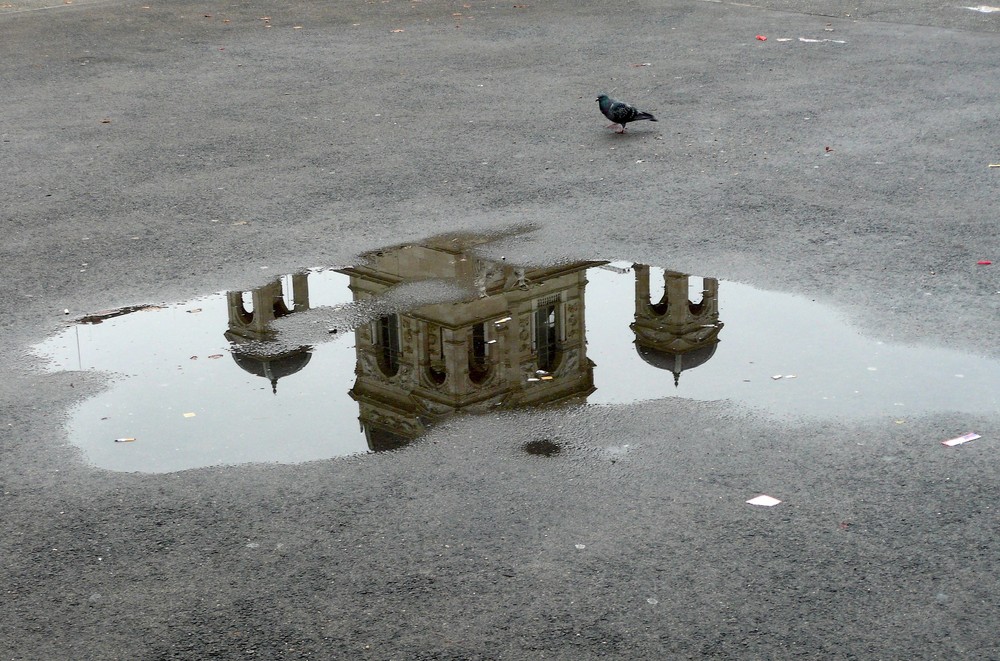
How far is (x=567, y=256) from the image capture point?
8789mm

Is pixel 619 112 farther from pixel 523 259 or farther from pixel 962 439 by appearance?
pixel 962 439

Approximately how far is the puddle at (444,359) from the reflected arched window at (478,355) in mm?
13

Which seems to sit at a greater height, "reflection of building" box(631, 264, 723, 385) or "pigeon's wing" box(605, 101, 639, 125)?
"pigeon's wing" box(605, 101, 639, 125)

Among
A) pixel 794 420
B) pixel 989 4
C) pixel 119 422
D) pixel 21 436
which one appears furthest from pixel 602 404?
pixel 989 4

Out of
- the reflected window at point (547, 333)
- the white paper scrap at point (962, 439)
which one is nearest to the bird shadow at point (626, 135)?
the reflected window at point (547, 333)

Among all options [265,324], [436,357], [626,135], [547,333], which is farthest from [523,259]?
[626,135]

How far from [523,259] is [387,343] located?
1589 mm

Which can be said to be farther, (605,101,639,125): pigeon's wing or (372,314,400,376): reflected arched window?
(605,101,639,125): pigeon's wing

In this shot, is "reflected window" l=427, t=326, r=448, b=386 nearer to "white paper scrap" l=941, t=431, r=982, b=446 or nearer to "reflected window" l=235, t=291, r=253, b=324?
"reflected window" l=235, t=291, r=253, b=324

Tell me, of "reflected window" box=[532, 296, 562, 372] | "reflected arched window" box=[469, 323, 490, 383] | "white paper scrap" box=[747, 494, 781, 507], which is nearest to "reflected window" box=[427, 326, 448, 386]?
"reflected arched window" box=[469, 323, 490, 383]

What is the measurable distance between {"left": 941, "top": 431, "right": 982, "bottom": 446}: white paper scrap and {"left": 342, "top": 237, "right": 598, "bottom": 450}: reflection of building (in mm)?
1853

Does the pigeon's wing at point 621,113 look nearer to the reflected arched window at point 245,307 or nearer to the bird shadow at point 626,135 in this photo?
the bird shadow at point 626,135

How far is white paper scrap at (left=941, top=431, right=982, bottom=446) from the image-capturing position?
6.11 meters

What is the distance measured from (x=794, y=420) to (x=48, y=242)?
5768 mm
